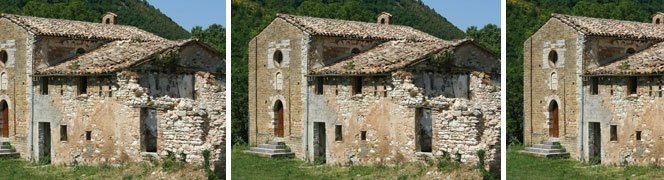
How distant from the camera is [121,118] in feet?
79.7

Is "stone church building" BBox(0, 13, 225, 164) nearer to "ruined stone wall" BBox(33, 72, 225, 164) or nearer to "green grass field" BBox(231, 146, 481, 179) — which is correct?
"ruined stone wall" BBox(33, 72, 225, 164)

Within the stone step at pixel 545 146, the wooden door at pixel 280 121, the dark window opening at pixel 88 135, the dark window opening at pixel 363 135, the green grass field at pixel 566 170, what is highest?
the wooden door at pixel 280 121

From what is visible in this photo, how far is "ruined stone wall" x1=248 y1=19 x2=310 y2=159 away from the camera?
23656 mm

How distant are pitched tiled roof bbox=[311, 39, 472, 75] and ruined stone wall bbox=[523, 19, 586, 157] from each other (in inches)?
185

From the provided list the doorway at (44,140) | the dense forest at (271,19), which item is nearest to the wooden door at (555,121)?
the dense forest at (271,19)

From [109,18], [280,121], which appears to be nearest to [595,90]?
[280,121]

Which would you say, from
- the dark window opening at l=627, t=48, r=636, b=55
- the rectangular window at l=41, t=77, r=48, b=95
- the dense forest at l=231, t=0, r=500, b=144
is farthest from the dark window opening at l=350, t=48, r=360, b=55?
the rectangular window at l=41, t=77, r=48, b=95

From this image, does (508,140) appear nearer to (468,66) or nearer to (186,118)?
(468,66)

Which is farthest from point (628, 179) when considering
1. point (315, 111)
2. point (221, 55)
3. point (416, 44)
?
point (221, 55)

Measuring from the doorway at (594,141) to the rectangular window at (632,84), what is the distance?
1.52m

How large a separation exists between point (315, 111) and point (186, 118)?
3.33 m

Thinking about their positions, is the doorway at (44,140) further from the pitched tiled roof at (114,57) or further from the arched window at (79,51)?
the arched window at (79,51)

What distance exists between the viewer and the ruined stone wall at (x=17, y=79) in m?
28.8

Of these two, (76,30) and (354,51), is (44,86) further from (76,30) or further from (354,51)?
(354,51)
